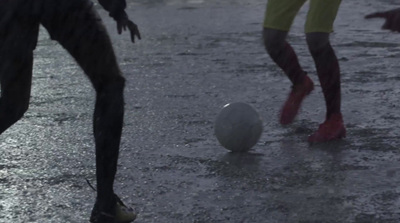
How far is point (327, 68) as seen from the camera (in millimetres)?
6469

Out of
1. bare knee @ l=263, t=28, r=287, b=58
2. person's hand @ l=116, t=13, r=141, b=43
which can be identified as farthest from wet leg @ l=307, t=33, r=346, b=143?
person's hand @ l=116, t=13, r=141, b=43

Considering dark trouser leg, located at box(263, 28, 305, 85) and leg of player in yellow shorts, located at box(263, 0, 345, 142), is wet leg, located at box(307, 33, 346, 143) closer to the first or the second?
leg of player in yellow shorts, located at box(263, 0, 345, 142)

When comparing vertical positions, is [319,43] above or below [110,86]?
below

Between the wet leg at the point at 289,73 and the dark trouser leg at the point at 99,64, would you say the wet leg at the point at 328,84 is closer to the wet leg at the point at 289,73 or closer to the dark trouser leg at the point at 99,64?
the wet leg at the point at 289,73

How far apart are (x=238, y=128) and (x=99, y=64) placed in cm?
195

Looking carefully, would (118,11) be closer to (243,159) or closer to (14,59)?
(14,59)

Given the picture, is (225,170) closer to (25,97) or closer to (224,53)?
(25,97)

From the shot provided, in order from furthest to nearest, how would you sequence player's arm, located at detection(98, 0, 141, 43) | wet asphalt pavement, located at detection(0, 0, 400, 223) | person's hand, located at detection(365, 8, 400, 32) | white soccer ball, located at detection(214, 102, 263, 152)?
white soccer ball, located at detection(214, 102, 263, 152) → wet asphalt pavement, located at detection(0, 0, 400, 223) → player's arm, located at detection(98, 0, 141, 43) → person's hand, located at detection(365, 8, 400, 32)

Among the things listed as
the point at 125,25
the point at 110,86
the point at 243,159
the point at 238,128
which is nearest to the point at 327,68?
the point at 238,128

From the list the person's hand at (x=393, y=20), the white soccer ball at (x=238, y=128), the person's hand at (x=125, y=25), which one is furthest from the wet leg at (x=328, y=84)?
the person's hand at (x=393, y=20)

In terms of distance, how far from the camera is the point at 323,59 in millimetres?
6469

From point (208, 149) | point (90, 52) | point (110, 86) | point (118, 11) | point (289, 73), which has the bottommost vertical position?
point (208, 149)

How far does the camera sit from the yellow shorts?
20.7ft

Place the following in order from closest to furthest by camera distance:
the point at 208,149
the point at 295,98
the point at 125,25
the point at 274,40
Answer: the point at 125,25 < the point at 208,149 < the point at 274,40 < the point at 295,98
